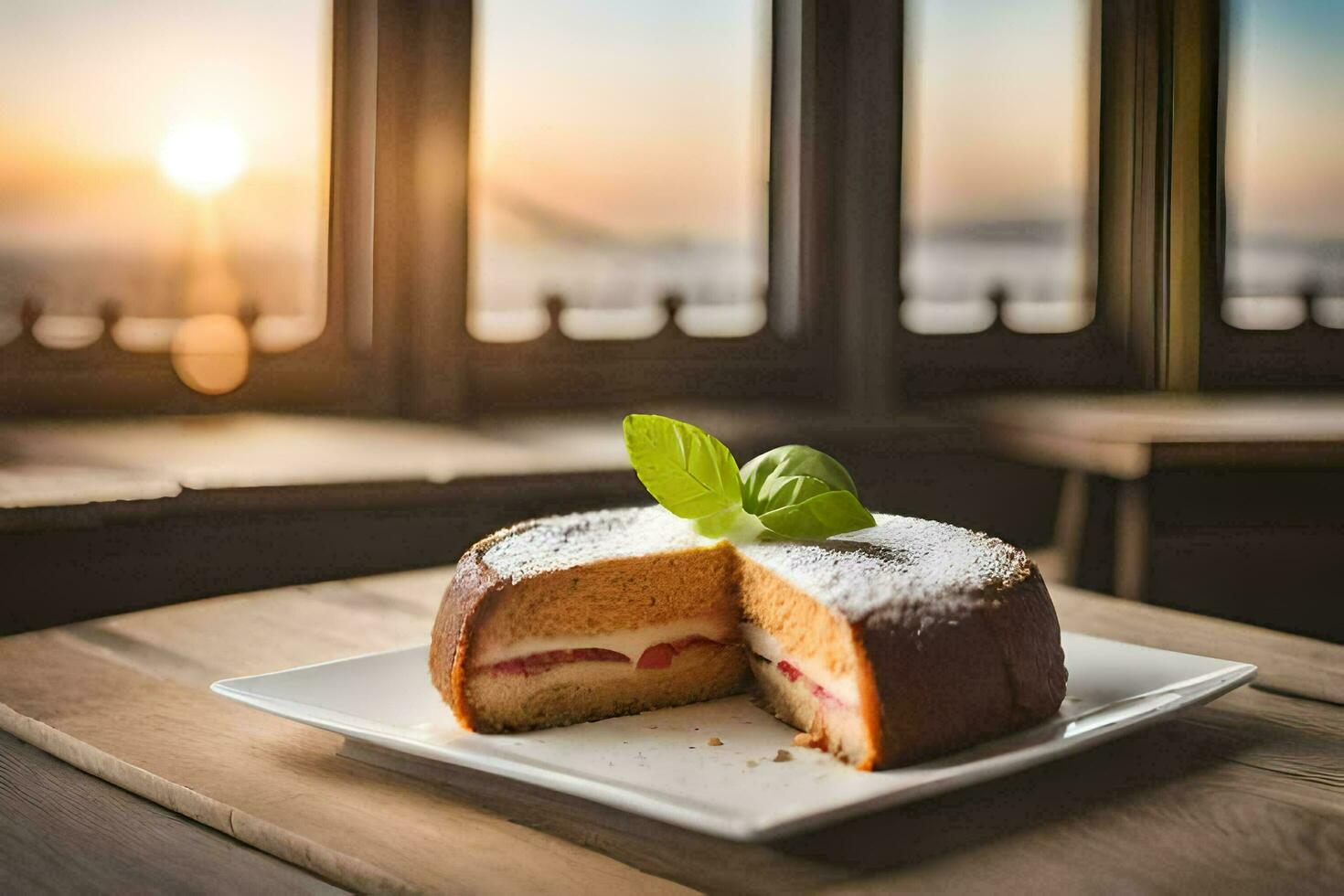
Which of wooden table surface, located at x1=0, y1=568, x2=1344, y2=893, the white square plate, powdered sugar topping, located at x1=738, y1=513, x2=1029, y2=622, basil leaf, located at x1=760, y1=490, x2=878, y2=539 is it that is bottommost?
wooden table surface, located at x1=0, y1=568, x2=1344, y2=893

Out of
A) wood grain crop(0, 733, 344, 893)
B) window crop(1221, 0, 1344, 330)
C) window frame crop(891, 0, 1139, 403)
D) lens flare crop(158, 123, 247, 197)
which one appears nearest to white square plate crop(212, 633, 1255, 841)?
wood grain crop(0, 733, 344, 893)

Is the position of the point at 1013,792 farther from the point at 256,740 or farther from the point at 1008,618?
the point at 256,740

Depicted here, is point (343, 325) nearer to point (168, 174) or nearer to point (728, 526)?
point (168, 174)

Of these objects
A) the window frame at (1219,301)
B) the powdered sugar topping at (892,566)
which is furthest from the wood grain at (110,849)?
the window frame at (1219,301)

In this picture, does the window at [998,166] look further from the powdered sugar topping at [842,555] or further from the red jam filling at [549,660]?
the red jam filling at [549,660]

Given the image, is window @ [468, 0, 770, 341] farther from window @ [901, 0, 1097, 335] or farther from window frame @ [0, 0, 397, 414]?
window @ [901, 0, 1097, 335]

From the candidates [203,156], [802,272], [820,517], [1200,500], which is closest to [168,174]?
[203,156]
